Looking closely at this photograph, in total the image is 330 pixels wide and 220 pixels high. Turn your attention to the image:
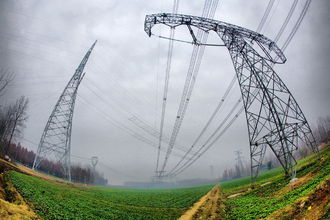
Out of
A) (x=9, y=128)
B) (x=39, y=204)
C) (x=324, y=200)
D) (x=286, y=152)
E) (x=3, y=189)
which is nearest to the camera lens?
(x=324, y=200)

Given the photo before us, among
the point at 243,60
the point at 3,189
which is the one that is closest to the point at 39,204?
the point at 3,189

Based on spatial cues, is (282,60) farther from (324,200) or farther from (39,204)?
(39,204)

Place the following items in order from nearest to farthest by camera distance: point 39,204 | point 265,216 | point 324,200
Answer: point 324,200
point 265,216
point 39,204

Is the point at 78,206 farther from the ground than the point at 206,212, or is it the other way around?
the point at 78,206

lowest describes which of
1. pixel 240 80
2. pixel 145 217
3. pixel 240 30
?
pixel 145 217

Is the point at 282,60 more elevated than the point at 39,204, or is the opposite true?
the point at 282,60

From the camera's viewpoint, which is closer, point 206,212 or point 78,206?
point 78,206

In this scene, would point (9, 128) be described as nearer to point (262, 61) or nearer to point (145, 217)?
point (145, 217)

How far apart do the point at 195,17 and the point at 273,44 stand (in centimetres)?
988

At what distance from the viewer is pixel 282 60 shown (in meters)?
20.6

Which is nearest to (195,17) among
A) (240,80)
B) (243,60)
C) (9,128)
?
(243,60)

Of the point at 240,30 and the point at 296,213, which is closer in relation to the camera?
the point at 296,213

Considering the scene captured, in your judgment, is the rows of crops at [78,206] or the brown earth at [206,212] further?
the brown earth at [206,212]

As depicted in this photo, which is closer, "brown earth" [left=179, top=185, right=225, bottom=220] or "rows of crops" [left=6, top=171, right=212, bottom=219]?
"rows of crops" [left=6, top=171, right=212, bottom=219]
